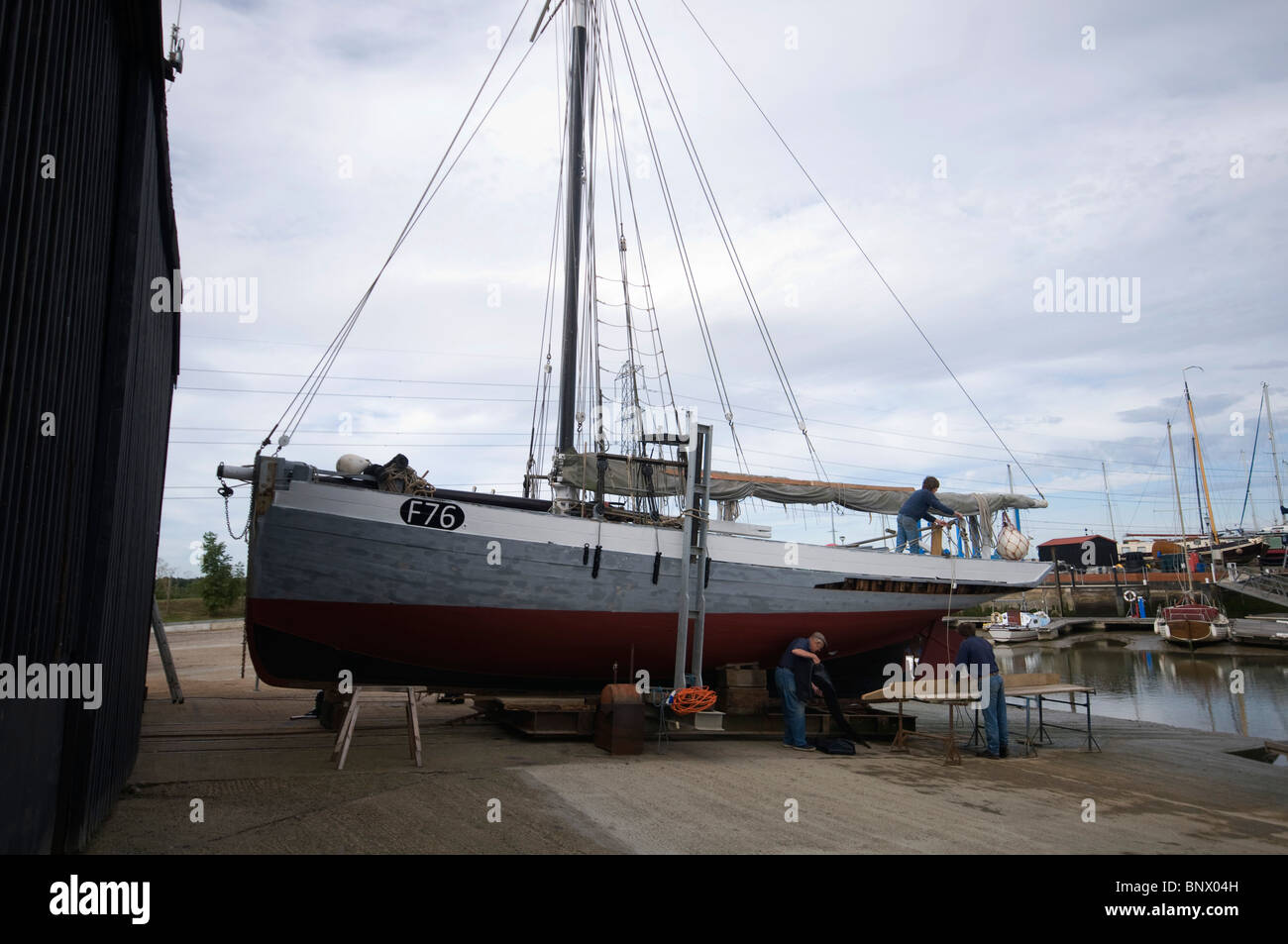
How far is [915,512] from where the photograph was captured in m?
12.6

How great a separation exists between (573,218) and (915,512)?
785 centimetres

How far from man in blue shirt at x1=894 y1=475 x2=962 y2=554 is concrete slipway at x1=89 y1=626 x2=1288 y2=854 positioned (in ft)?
11.8

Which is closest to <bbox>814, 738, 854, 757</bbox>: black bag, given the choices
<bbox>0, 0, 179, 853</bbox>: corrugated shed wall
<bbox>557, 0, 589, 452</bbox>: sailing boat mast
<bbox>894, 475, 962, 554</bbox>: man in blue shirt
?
<bbox>894, 475, 962, 554</bbox>: man in blue shirt

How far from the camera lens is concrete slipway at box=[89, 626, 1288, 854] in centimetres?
515

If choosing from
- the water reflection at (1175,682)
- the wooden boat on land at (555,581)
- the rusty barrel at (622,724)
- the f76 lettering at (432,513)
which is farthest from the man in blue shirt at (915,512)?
the water reflection at (1175,682)

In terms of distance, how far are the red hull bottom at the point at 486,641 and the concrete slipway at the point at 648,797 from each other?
2.73 ft

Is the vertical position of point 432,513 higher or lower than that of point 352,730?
higher

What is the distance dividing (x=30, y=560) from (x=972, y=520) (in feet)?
53.2
